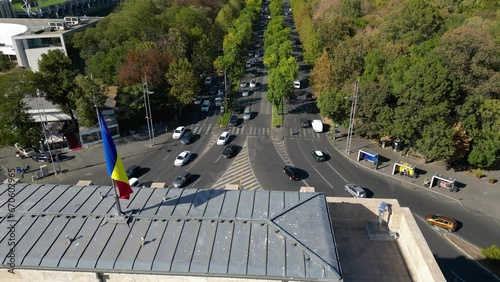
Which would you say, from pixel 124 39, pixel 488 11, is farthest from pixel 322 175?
pixel 488 11

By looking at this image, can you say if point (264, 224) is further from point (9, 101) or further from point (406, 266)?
point (9, 101)

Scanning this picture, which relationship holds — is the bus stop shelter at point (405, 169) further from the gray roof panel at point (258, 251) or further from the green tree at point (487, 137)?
the gray roof panel at point (258, 251)

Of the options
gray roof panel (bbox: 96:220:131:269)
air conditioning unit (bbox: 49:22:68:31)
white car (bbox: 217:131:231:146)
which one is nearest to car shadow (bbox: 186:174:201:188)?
white car (bbox: 217:131:231:146)

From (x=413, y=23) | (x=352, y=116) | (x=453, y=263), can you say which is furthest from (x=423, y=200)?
(x=413, y=23)

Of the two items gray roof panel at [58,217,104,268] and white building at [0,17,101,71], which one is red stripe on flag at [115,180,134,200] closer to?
gray roof panel at [58,217,104,268]

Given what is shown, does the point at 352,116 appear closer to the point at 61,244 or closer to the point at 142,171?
the point at 142,171

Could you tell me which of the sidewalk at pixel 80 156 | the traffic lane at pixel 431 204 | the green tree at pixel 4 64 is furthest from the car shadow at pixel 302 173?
the green tree at pixel 4 64
